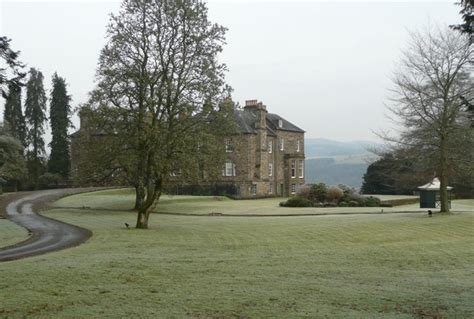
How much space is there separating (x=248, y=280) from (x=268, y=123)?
61.9 meters

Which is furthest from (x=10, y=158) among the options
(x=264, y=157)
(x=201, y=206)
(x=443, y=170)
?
(x=443, y=170)

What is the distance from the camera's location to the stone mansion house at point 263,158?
63.6 m

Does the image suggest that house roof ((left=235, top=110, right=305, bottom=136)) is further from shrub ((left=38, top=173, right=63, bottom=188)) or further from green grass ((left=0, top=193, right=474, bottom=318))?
green grass ((left=0, top=193, right=474, bottom=318))

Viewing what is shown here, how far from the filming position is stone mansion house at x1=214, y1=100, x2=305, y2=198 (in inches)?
2507

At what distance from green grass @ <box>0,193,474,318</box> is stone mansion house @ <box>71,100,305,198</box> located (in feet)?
135

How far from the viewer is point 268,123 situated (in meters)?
72.1

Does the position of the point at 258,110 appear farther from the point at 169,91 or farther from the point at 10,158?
the point at 169,91

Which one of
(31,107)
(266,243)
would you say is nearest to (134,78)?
(266,243)

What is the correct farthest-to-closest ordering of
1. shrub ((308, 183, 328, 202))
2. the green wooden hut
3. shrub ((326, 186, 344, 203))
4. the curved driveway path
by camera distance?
shrub ((308, 183, 328, 202))
shrub ((326, 186, 344, 203))
the green wooden hut
the curved driveway path

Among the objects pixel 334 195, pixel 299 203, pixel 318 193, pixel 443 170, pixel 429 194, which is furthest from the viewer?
pixel 318 193

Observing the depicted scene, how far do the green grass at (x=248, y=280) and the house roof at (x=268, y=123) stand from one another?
43623 millimetres

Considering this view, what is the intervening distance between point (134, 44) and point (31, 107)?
4211cm

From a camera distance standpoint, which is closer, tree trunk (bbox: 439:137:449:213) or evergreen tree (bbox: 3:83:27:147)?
tree trunk (bbox: 439:137:449:213)

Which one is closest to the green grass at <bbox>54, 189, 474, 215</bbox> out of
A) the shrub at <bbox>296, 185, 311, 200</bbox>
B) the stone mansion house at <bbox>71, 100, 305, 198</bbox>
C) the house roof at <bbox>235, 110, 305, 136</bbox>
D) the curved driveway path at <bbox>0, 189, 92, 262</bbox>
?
the shrub at <bbox>296, 185, 311, 200</bbox>
